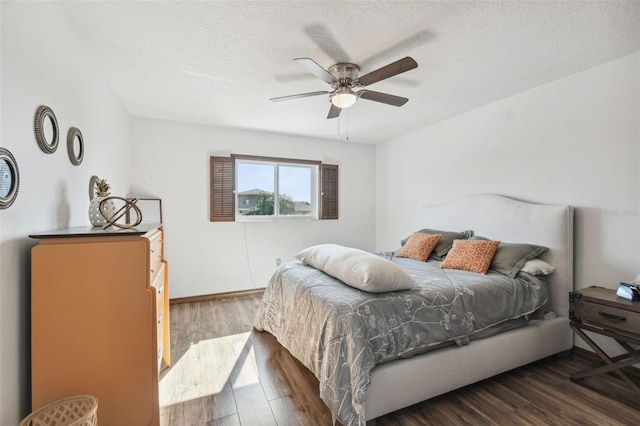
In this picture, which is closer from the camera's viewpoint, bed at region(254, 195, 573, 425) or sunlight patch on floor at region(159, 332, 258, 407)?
bed at region(254, 195, 573, 425)

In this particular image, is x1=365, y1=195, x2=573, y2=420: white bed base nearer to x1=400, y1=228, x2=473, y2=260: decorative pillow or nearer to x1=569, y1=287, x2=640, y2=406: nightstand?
x1=400, y1=228, x2=473, y2=260: decorative pillow

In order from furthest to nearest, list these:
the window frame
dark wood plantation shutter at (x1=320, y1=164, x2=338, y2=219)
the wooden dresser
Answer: dark wood plantation shutter at (x1=320, y1=164, x2=338, y2=219) → the window frame → the wooden dresser

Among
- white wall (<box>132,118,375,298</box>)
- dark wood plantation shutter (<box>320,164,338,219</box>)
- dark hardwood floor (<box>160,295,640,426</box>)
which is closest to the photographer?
dark hardwood floor (<box>160,295,640,426</box>)

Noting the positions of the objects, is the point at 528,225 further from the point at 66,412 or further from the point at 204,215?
the point at 204,215

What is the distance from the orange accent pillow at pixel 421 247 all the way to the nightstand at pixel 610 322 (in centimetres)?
124

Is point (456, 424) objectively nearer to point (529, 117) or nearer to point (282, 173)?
point (529, 117)

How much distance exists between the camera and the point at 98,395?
4.59 feet

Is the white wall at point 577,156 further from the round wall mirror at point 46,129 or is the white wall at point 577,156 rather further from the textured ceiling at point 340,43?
the round wall mirror at point 46,129

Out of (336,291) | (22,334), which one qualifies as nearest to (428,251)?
(336,291)

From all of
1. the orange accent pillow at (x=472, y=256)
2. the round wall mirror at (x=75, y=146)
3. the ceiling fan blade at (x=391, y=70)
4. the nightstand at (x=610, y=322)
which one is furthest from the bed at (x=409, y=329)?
the round wall mirror at (x=75, y=146)

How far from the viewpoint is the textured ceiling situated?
1693mm

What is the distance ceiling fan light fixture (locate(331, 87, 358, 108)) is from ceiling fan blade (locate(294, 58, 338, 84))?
0.33 ft

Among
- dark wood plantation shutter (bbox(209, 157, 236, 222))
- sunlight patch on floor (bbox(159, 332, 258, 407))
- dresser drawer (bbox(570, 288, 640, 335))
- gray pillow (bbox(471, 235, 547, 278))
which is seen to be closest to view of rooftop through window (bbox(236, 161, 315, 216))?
dark wood plantation shutter (bbox(209, 157, 236, 222))

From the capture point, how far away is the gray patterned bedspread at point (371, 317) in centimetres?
164
